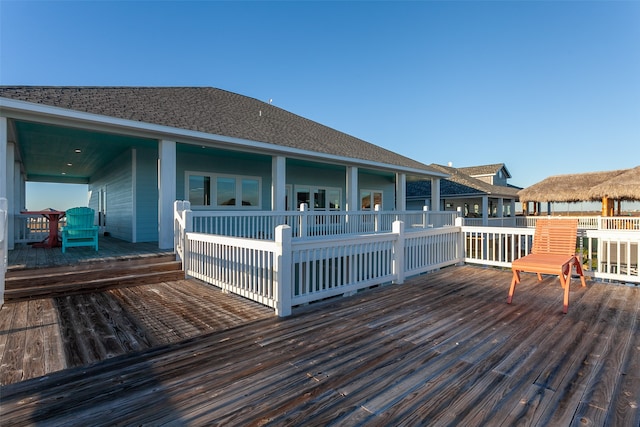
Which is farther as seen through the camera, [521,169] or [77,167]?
[521,169]

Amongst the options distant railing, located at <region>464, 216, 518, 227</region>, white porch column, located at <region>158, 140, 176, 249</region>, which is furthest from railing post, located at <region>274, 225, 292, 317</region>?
distant railing, located at <region>464, 216, 518, 227</region>

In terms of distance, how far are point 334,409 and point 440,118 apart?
72.9 ft

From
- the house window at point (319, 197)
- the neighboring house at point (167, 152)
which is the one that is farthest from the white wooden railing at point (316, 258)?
the house window at point (319, 197)

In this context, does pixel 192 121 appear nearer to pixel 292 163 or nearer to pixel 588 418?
Result: pixel 292 163

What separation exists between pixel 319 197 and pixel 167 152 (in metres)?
7.39

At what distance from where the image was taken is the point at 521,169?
122 feet

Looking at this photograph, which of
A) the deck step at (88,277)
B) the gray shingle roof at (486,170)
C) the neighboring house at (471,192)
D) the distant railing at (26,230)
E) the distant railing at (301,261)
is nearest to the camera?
the distant railing at (301,261)

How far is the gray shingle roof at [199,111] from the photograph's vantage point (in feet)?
20.8

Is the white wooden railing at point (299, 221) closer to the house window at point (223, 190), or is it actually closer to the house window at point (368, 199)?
the house window at point (223, 190)

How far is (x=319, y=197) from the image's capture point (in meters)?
13.7

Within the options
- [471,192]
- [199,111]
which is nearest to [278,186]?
[199,111]

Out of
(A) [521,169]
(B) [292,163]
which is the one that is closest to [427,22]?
(B) [292,163]

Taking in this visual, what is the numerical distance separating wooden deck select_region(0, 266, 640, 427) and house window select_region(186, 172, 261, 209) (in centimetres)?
587

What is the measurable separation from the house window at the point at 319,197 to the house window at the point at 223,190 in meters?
2.29
